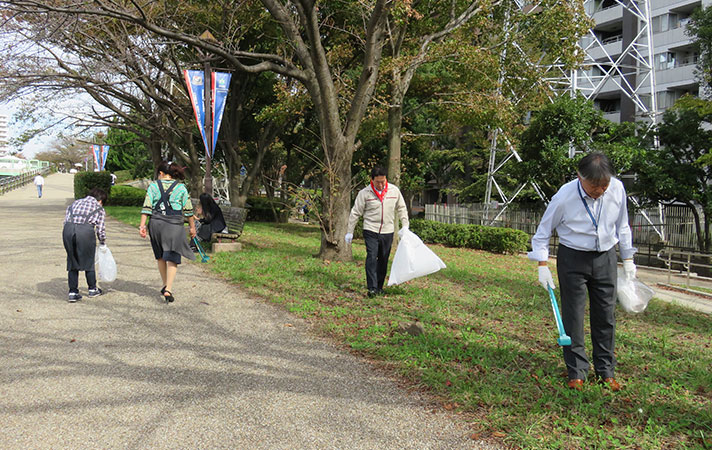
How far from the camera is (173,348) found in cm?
437

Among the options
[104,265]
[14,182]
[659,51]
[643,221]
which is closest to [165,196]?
[104,265]

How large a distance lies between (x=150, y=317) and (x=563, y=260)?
4216 millimetres

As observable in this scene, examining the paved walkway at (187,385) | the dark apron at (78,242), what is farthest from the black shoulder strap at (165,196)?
the paved walkway at (187,385)

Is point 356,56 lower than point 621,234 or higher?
higher

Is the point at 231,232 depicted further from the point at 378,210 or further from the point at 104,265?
the point at 378,210

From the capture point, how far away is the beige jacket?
6.30 m

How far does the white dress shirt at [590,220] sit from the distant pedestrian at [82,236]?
520 centimetres

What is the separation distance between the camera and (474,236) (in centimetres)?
1869

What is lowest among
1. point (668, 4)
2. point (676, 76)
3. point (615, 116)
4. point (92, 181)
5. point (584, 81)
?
point (92, 181)

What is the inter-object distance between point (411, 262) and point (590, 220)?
2.66 m

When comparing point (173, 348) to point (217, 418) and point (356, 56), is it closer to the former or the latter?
point (217, 418)

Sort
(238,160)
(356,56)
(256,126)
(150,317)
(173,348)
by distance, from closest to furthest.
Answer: (173,348)
(150,317)
(356,56)
(238,160)
(256,126)

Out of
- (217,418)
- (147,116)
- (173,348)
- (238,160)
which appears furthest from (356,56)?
(217,418)

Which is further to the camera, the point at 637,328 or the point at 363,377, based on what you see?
the point at 637,328
